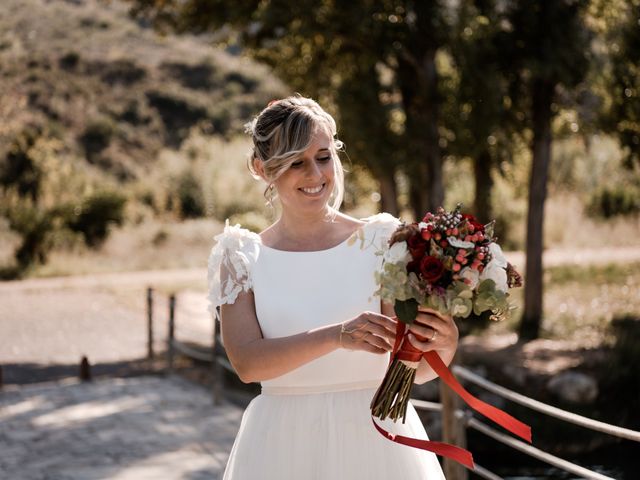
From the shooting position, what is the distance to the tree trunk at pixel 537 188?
11.3m

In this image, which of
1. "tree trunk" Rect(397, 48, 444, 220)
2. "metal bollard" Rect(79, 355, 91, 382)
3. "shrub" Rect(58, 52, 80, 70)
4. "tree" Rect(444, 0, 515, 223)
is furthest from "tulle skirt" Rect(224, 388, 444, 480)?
"shrub" Rect(58, 52, 80, 70)

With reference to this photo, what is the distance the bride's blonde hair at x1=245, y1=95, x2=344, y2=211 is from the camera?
2.41 m

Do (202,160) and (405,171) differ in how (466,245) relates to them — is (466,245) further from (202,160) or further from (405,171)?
(202,160)

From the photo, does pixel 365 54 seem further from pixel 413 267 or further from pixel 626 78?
pixel 413 267

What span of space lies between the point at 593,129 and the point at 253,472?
10002 millimetres

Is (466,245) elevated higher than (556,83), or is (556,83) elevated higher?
(556,83)

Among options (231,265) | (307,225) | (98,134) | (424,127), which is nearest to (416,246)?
(307,225)

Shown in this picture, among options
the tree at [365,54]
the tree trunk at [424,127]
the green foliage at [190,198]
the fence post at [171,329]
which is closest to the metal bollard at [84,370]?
the fence post at [171,329]

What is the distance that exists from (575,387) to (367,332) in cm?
763

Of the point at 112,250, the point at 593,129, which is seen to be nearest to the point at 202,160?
the point at 112,250

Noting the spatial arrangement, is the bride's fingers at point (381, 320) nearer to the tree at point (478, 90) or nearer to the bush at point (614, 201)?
the tree at point (478, 90)

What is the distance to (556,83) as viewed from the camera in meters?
11.1

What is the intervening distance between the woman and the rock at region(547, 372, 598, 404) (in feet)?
23.1

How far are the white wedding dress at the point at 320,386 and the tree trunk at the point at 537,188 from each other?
916 centimetres
